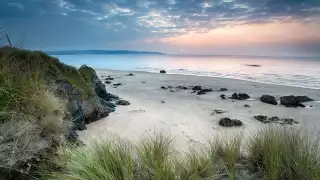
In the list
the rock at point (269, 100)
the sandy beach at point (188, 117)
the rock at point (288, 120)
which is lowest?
the sandy beach at point (188, 117)

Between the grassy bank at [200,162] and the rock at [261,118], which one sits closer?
the grassy bank at [200,162]

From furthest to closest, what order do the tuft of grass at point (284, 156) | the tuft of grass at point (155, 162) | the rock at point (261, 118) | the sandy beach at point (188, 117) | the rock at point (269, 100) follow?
the rock at point (269, 100) < the rock at point (261, 118) < the sandy beach at point (188, 117) < the tuft of grass at point (284, 156) < the tuft of grass at point (155, 162)

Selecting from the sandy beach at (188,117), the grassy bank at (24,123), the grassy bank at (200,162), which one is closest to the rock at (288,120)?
the sandy beach at (188,117)

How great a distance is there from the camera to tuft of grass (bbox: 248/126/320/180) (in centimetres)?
305

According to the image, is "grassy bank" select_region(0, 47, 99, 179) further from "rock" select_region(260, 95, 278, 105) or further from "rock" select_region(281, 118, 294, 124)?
"rock" select_region(260, 95, 278, 105)

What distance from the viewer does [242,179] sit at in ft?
10.5

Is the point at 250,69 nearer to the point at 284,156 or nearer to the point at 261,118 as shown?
the point at 261,118

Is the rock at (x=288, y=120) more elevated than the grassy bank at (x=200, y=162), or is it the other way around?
the grassy bank at (x=200, y=162)

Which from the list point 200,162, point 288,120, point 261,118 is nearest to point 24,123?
point 200,162

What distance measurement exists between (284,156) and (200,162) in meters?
1.09

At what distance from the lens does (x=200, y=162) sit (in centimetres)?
337

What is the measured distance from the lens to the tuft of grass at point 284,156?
305 cm

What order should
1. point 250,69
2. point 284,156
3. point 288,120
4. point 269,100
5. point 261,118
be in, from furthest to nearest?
point 250,69
point 269,100
point 261,118
point 288,120
point 284,156

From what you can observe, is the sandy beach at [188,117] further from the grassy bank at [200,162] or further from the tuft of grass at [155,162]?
the tuft of grass at [155,162]
